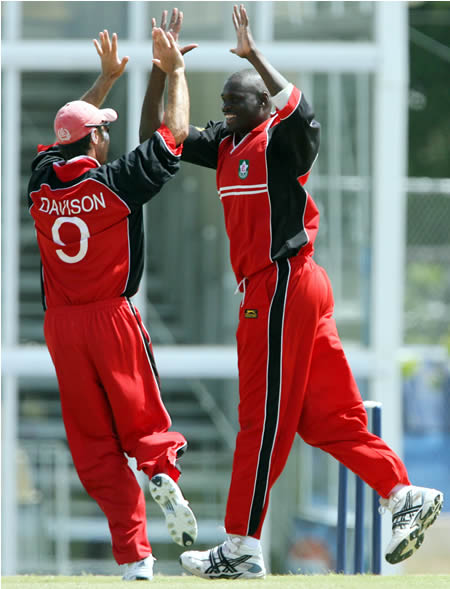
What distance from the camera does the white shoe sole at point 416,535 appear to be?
4.35m

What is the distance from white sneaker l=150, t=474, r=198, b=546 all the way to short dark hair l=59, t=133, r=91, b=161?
140 centimetres

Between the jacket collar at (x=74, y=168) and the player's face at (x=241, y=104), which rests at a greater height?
the player's face at (x=241, y=104)

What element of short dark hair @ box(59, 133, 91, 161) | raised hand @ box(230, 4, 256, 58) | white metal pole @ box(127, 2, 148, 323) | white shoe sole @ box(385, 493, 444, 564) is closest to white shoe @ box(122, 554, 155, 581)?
white shoe sole @ box(385, 493, 444, 564)

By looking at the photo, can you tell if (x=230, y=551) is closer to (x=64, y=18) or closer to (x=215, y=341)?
(x=215, y=341)

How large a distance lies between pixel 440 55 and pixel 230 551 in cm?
1611

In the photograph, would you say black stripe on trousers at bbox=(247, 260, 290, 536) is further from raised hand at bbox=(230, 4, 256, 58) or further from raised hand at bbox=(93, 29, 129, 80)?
raised hand at bbox=(93, 29, 129, 80)

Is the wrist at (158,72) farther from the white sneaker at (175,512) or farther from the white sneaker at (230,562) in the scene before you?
the white sneaker at (230,562)

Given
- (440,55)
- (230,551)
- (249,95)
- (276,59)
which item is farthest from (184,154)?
(440,55)

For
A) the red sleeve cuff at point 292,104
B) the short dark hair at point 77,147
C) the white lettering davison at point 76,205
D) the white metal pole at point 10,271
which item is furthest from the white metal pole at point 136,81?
the red sleeve cuff at point 292,104

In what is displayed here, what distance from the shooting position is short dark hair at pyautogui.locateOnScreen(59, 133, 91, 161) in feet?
15.2

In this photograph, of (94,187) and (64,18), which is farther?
(64,18)

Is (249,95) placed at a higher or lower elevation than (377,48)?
lower

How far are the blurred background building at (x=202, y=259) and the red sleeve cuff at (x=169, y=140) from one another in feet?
17.0

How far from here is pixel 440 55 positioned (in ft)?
63.2
